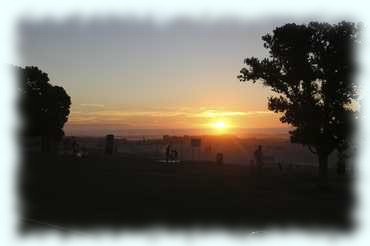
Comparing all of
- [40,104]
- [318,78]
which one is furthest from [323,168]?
[40,104]

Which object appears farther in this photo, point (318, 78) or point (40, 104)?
point (40, 104)

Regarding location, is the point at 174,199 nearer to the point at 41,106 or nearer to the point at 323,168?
the point at 323,168

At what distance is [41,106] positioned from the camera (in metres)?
60.9

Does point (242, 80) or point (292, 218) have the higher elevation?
point (242, 80)

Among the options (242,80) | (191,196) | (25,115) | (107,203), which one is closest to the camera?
(107,203)

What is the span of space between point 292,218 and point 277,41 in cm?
1435

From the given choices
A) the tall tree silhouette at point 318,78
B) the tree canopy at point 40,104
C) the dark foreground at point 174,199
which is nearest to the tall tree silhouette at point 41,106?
the tree canopy at point 40,104

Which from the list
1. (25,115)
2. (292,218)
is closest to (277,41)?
(292,218)

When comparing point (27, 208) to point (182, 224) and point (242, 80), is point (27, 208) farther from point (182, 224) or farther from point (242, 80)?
point (242, 80)

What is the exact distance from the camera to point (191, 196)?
81.3ft

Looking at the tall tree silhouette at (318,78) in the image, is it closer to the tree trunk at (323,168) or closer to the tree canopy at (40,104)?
the tree trunk at (323,168)

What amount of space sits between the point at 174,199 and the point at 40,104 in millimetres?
40762

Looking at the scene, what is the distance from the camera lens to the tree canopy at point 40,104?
193 feet

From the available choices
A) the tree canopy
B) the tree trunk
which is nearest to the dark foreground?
the tree trunk
